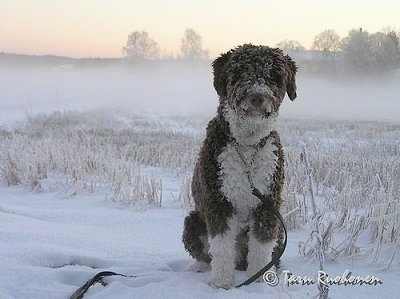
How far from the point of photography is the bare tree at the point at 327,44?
2707 inches

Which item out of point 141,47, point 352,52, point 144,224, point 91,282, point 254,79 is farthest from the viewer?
point 141,47

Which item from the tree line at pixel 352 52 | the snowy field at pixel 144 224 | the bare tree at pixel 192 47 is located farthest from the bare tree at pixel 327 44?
the snowy field at pixel 144 224

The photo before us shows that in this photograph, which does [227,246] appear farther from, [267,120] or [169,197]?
[169,197]

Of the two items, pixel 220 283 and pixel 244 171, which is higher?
pixel 244 171

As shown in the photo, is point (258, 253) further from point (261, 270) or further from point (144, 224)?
point (144, 224)

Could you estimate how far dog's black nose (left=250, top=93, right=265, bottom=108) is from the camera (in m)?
3.13

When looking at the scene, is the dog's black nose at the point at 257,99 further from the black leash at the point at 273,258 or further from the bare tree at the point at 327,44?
the bare tree at the point at 327,44

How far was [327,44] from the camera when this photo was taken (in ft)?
229

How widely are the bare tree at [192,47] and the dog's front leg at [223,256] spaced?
82899mm

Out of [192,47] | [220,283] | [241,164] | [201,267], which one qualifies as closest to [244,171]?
[241,164]

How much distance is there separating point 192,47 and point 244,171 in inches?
3322

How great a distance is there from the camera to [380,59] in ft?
210

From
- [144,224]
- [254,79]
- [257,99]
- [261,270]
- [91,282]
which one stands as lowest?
[144,224]

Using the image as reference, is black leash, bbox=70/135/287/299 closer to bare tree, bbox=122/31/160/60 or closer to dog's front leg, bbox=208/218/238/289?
dog's front leg, bbox=208/218/238/289
